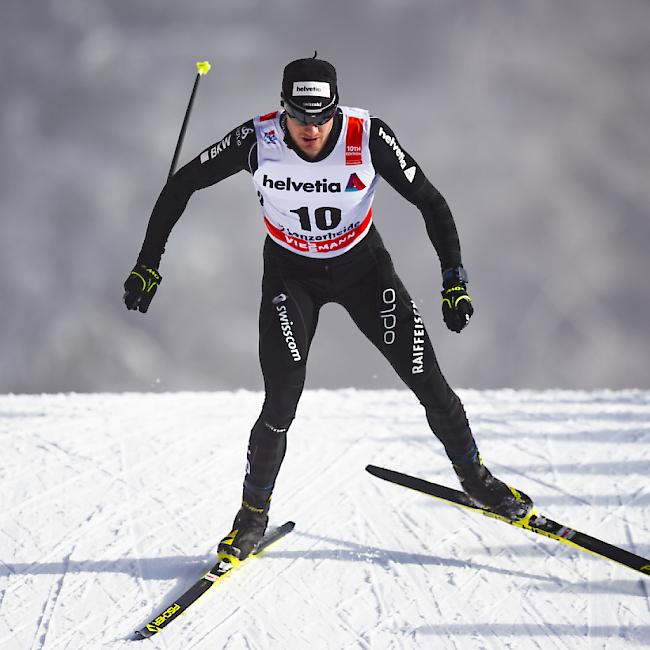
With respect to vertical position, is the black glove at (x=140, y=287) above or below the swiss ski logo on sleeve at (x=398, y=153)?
below

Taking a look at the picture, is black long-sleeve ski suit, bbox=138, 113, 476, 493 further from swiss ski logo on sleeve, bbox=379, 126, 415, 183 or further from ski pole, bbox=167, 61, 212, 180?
ski pole, bbox=167, 61, 212, 180

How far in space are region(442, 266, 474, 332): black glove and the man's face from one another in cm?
75

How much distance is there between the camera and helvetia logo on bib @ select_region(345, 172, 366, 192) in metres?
3.08

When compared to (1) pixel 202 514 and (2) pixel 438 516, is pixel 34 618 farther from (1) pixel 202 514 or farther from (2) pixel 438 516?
(2) pixel 438 516

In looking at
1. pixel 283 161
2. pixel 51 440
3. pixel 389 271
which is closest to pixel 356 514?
pixel 389 271

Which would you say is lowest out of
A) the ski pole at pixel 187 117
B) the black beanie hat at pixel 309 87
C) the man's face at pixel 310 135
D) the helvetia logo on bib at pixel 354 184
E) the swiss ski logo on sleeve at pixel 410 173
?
the helvetia logo on bib at pixel 354 184

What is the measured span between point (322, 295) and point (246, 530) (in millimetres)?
1161

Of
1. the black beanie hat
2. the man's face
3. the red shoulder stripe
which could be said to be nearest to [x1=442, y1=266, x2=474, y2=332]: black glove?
the red shoulder stripe

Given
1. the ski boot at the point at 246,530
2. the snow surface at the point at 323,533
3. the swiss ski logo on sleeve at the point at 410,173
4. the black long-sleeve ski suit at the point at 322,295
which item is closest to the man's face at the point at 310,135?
the black long-sleeve ski suit at the point at 322,295

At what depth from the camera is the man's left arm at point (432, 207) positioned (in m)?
3.09

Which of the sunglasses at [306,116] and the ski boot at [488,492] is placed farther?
the ski boot at [488,492]

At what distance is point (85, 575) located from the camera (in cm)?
357

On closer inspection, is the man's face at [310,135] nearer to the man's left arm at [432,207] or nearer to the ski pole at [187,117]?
the man's left arm at [432,207]

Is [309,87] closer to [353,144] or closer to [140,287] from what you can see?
[353,144]
